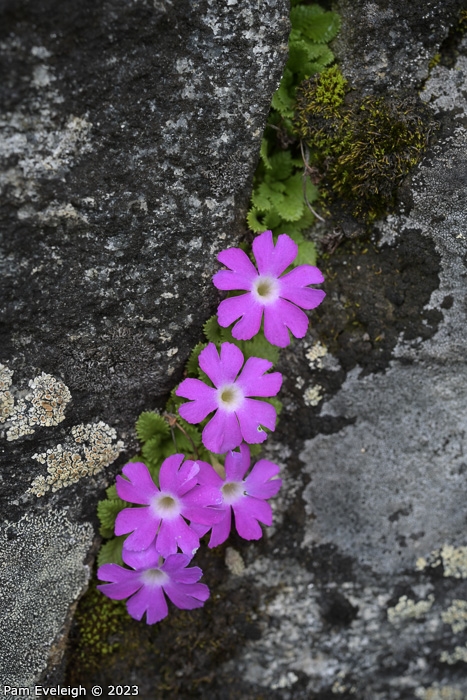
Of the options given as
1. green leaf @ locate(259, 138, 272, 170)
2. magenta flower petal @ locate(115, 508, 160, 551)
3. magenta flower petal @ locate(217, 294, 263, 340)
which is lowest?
magenta flower petal @ locate(115, 508, 160, 551)

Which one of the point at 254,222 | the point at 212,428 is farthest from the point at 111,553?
the point at 254,222

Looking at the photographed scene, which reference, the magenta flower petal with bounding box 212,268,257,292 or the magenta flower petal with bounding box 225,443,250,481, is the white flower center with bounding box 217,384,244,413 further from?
the magenta flower petal with bounding box 212,268,257,292

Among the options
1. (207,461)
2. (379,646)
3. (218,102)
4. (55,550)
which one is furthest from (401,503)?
(218,102)

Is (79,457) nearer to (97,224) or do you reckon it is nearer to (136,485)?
(136,485)

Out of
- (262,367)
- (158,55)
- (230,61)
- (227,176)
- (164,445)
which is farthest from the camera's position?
(164,445)

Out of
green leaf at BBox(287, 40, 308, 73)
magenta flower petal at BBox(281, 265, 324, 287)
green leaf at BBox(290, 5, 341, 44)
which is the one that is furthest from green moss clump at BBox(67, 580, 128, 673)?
green leaf at BBox(290, 5, 341, 44)

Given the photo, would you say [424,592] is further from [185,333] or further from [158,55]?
[158,55]
